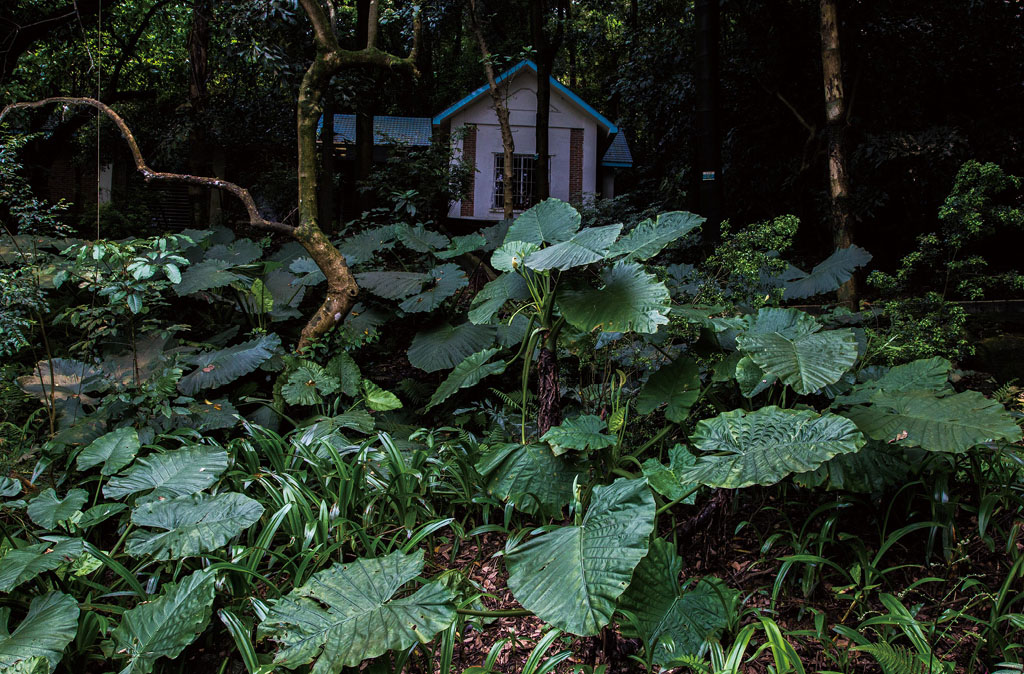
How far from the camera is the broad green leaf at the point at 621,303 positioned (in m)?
1.99

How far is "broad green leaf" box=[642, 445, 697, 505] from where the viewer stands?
6.00 ft

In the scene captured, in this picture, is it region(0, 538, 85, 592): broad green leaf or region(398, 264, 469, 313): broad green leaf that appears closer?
region(0, 538, 85, 592): broad green leaf

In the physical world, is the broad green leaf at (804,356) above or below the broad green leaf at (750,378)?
above

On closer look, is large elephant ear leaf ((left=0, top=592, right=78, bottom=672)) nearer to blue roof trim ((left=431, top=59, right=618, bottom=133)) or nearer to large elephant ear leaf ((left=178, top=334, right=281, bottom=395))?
large elephant ear leaf ((left=178, top=334, right=281, bottom=395))

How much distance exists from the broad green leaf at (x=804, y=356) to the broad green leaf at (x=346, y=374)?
251 centimetres

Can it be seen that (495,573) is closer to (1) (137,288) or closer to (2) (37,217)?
(1) (137,288)

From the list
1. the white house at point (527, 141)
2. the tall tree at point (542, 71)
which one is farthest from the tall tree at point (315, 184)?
the white house at point (527, 141)

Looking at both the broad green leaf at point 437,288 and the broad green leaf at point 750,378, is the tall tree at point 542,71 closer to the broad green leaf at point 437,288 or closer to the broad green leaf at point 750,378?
the broad green leaf at point 437,288

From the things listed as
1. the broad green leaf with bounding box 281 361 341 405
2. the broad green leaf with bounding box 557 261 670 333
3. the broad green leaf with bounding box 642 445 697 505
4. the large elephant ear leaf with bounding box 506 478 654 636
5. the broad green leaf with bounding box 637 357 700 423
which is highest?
the broad green leaf with bounding box 557 261 670 333

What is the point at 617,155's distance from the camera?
16.7 m

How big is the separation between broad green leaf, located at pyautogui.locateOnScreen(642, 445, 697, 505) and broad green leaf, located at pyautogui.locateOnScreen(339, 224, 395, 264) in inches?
151

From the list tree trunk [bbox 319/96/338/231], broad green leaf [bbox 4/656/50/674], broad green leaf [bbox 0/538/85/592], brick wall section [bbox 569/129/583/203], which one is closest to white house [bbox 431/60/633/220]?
brick wall section [bbox 569/129/583/203]

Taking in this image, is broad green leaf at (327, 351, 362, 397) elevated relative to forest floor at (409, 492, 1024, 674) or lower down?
elevated

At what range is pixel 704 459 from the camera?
174 centimetres
